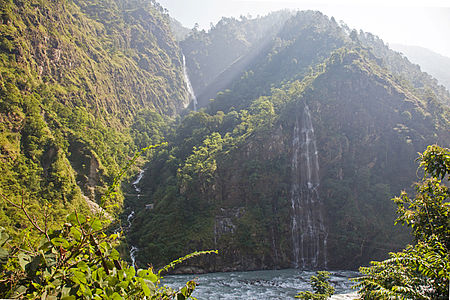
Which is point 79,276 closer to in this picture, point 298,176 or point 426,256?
point 426,256

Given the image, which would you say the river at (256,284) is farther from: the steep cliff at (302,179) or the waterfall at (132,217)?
the waterfall at (132,217)

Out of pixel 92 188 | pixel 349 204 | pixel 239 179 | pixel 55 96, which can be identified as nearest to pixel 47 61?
pixel 55 96

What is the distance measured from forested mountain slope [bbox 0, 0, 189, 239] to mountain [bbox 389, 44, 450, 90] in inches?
5113

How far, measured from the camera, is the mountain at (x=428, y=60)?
12719cm

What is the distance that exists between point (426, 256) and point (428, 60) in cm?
19432

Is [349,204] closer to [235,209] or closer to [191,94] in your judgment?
[235,209]

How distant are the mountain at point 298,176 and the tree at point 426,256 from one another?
2301cm

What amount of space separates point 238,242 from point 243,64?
57415mm

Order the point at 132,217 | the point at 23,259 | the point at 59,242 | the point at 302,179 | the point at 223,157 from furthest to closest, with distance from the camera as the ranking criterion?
the point at 223,157, the point at 302,179, the point at 132,217, the point at 59,242, the point at 23,259

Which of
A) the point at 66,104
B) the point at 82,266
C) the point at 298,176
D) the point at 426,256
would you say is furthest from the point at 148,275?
the point at 66,104

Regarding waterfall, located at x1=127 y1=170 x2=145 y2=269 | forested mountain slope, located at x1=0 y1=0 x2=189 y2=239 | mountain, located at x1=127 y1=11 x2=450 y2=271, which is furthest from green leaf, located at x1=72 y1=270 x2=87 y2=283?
mountain, located at x1=127 y1=11 x2=450 y2=271

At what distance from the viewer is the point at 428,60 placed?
15112cm

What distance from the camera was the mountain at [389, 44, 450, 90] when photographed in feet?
417

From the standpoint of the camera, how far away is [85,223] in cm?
146
